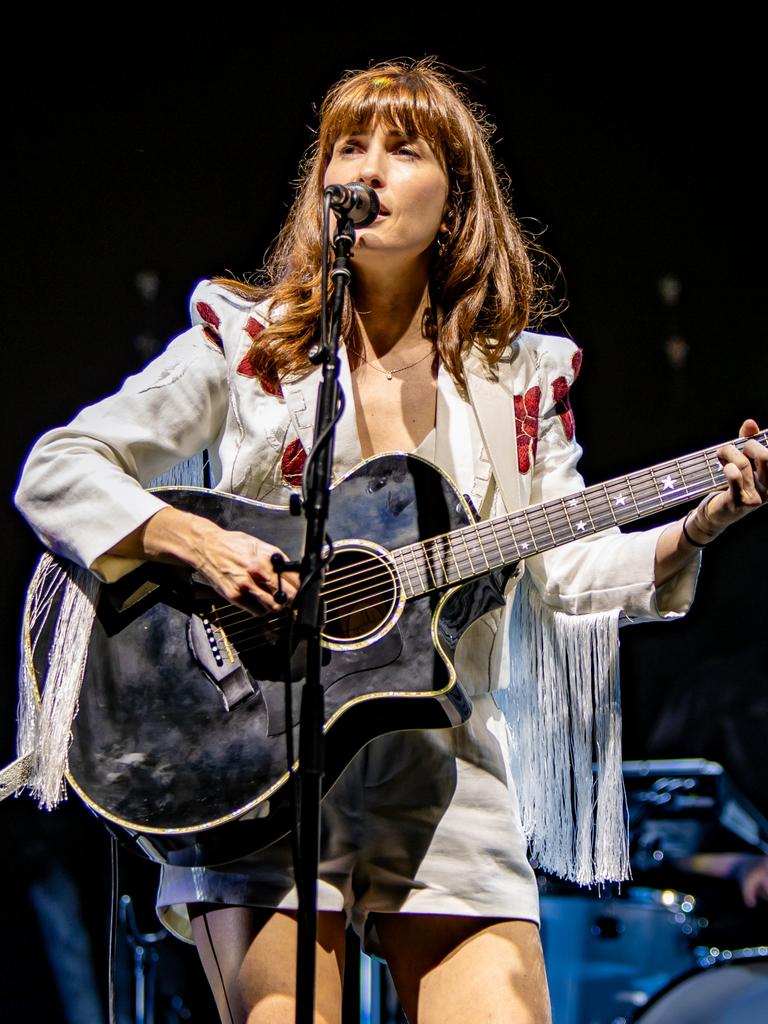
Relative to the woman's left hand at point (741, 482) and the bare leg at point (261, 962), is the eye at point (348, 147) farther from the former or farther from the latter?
the bare leg at point (261, 962)

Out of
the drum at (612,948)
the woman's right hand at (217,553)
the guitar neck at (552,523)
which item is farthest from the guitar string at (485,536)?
the drum at (612,948)

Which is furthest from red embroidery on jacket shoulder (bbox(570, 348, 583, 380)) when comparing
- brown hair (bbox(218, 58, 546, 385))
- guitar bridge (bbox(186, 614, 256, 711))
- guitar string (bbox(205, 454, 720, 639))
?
guitar bridge (bbox(186, 614, 256, 711))

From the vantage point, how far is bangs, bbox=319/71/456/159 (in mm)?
2178

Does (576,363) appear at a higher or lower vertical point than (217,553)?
higher

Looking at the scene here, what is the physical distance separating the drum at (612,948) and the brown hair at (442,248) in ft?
4.89

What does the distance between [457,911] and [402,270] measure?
4.05 feet

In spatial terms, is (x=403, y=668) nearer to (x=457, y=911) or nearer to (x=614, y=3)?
(x=457, y=911)

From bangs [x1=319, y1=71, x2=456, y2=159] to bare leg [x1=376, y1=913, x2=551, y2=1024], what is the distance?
146 cm

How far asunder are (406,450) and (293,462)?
225 mm

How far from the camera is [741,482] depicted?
1841 millimetres

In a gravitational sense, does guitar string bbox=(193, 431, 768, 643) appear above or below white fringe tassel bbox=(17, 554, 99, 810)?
above

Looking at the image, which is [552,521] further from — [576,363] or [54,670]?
[54,670]

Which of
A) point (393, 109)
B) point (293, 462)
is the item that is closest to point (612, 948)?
point (293, 462)

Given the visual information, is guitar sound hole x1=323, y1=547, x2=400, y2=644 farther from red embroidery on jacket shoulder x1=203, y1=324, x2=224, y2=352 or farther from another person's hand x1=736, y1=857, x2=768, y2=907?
another person's hand x1=736, y1=857, x2=768, y2=907
